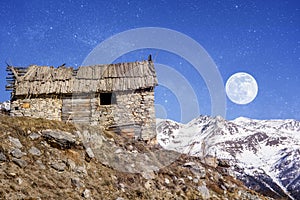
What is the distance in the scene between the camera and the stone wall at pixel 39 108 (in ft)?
75.0

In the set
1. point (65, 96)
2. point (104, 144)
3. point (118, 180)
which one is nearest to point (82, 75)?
point (65, 96)

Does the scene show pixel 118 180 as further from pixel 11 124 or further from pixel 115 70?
pixel 115 70

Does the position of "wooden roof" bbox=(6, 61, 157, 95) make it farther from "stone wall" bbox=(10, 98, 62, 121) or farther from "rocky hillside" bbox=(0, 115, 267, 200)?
"rocky hillside" bbox=(0, 115, 267, 200)

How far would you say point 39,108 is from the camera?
903 inches

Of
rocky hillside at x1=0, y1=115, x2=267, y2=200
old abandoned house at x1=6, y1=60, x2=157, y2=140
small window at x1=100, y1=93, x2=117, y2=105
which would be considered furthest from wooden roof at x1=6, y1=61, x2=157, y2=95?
rocky hillside at x1=0, y1=115, x2=267, y2=200

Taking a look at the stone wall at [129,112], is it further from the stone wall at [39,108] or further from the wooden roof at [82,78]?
the stone wall at [39,108]

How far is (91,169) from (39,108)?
10907 millimetres

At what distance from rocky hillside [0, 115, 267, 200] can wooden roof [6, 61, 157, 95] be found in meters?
6.11

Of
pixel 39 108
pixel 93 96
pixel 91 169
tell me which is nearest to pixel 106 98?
pixel 93 96

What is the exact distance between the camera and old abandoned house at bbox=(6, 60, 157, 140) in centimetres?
2209

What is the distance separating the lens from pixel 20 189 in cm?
1027

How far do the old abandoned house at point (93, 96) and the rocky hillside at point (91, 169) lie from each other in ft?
13.9

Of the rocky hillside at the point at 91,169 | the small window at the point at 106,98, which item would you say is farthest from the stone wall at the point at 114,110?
the rocky hillside at the point at 91,169

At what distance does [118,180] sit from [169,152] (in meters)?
5.15
